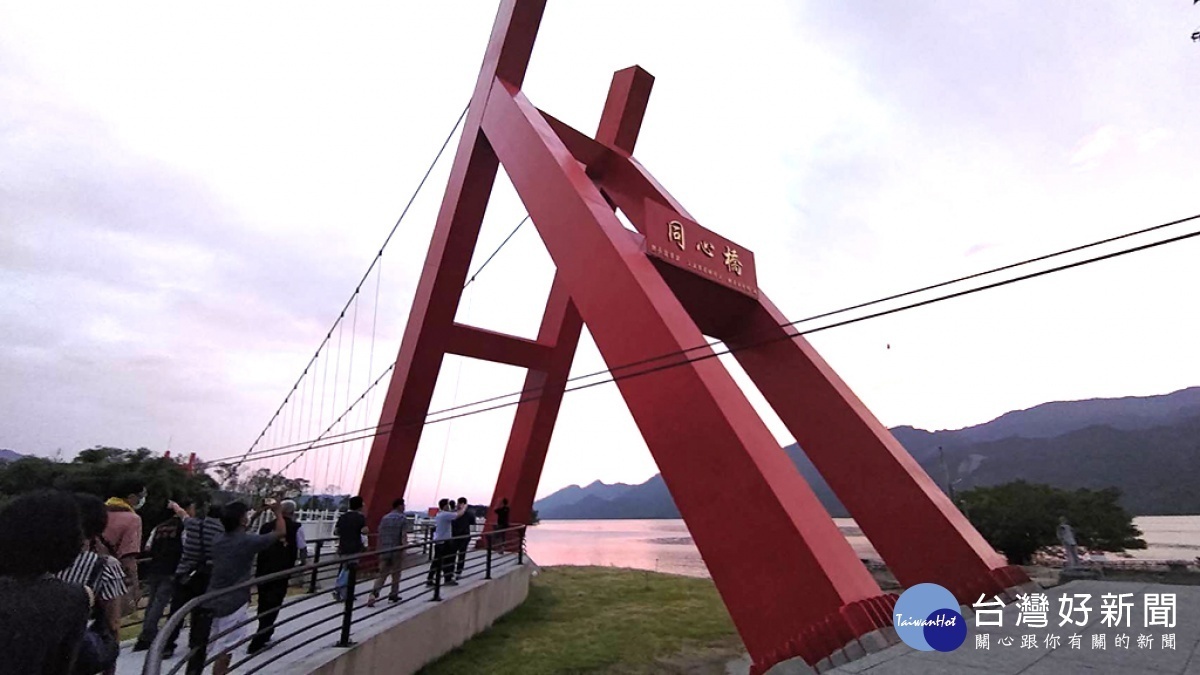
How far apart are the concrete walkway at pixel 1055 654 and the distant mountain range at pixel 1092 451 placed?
1161 inches

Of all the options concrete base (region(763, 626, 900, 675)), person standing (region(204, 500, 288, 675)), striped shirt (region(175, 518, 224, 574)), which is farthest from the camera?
striped shirt (region(175, 518, 224, 574))

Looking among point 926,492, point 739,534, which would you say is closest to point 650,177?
point 926,492

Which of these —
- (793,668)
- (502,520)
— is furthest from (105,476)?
(793,668)

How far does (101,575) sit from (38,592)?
1.09 m

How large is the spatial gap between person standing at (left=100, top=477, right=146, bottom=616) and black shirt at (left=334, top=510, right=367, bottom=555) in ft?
6.19

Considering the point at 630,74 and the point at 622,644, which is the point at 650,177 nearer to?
the point at 630,74

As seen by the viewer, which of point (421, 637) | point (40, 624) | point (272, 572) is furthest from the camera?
point (421, 637)

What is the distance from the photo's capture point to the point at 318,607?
342 centimetres

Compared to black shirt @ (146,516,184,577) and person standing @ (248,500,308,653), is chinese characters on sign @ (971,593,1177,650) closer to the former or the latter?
person standing @ (248,500,308,653)

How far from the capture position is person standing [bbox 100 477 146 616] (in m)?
3.53

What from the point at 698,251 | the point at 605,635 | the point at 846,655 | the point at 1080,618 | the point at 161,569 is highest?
the point at 698,251

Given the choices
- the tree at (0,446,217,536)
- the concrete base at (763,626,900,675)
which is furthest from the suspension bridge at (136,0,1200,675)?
the tree at (0,446,217,536)

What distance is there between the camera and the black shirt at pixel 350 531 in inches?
222

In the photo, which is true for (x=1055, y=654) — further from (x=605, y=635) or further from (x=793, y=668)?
(x=605, y=635)
